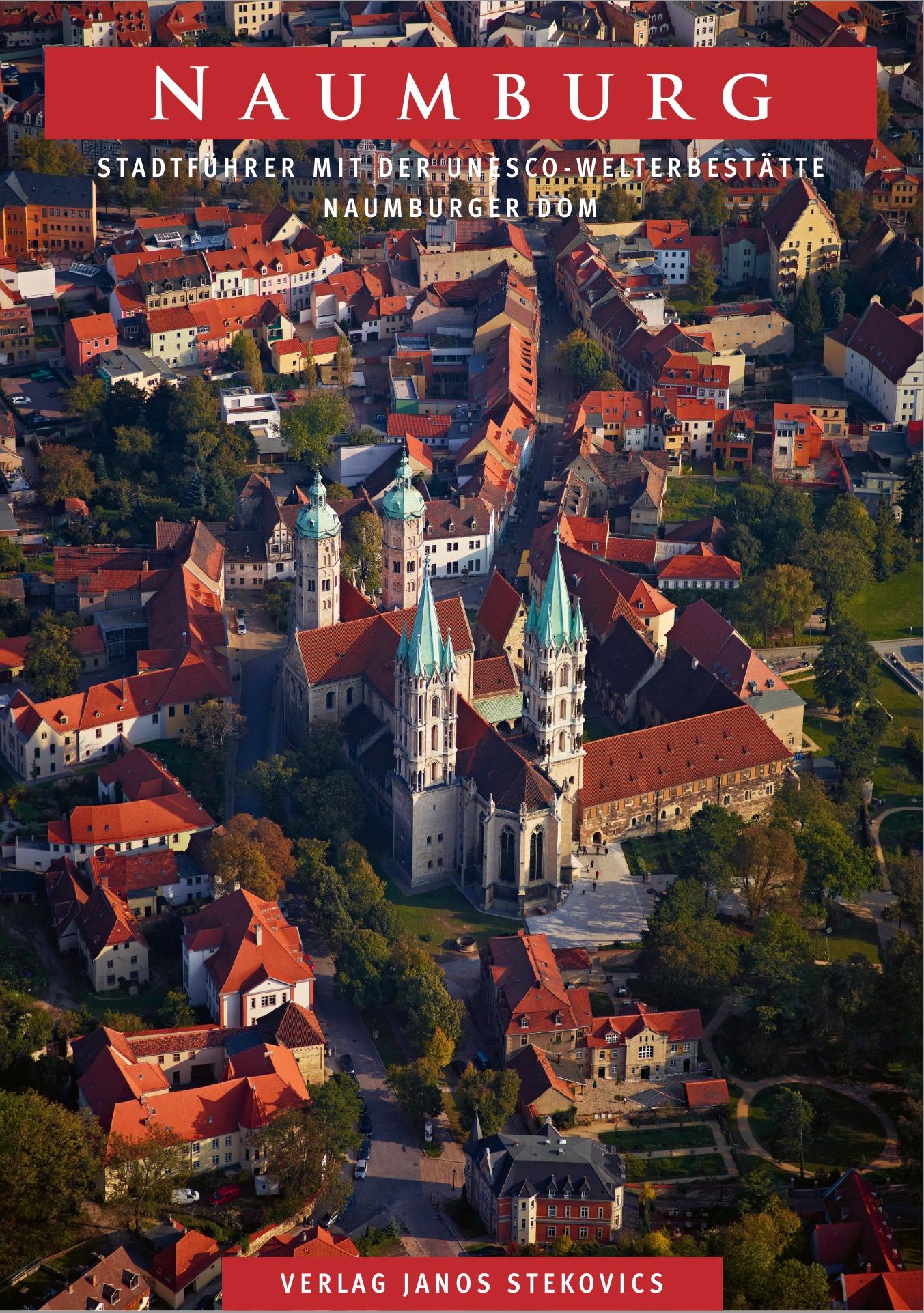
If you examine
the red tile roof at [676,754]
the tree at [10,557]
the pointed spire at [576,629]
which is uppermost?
the pointed spire at [576,629]

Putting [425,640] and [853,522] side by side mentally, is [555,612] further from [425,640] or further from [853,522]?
[853,522]

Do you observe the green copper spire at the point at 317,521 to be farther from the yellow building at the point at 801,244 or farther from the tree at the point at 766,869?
the yellow building at the point at 801,244

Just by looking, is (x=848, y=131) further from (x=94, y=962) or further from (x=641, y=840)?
(x=94, y=962)

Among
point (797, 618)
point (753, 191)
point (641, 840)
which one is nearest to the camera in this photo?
point (641, 840)

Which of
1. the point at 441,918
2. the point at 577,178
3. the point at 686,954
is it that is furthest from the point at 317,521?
the point at 577,178

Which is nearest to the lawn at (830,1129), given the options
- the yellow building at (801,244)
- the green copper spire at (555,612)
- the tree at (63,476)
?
the green copper spire at (555,612)

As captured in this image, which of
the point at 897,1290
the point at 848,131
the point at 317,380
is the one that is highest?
the point at 848,131

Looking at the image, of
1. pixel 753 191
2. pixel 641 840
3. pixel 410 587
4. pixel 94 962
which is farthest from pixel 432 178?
pixel 94 962
